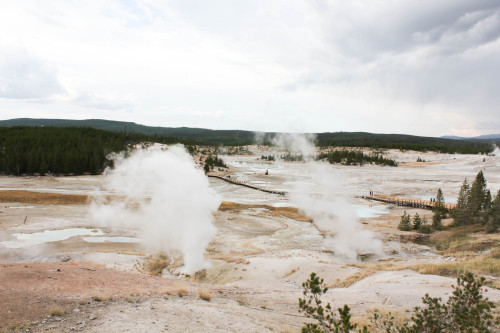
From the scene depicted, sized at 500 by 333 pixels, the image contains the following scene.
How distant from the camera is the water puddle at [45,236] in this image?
951 inches

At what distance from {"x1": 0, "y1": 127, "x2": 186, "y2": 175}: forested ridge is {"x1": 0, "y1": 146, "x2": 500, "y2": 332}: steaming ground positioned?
38349mm

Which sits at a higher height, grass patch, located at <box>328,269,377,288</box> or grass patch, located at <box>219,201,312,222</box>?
grass patch, located at <box>328,269,377,288</box>

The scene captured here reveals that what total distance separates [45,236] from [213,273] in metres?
17.6

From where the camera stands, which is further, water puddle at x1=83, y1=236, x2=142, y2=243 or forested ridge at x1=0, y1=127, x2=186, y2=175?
forested ridge at x1=0, y1=127, x2=186, y2=175

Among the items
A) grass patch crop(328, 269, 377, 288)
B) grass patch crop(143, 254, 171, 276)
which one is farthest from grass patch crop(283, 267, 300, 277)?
grass patch crop(143, 254, 171, 276)

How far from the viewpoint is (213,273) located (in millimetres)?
19219

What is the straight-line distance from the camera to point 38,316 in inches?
381

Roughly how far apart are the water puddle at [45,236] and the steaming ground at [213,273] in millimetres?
506

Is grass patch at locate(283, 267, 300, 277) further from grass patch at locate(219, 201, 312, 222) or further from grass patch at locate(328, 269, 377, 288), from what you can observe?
grass patch at locate(219, 201, 312, 222)

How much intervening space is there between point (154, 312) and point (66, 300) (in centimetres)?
341

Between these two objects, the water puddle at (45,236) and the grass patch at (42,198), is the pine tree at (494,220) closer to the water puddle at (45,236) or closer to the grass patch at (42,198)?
the water puddle at (45,236)

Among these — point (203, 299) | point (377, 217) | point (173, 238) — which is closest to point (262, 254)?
point (173, 238)

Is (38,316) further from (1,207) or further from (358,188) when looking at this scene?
(358,188)

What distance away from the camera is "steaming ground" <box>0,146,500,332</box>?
34.1 ft
